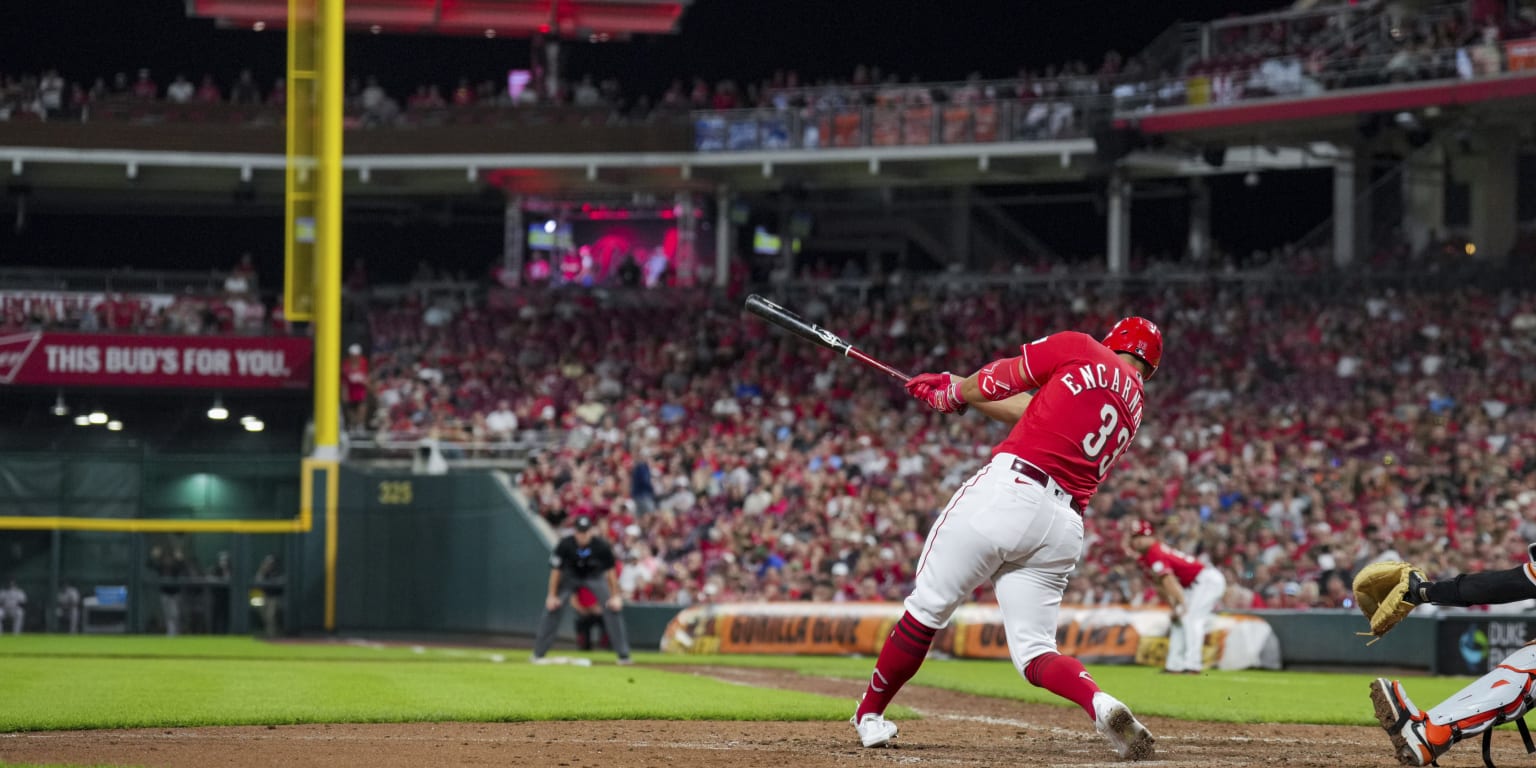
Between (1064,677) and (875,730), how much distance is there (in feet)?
3.10

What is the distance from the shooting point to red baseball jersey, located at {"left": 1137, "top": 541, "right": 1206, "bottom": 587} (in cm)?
1591

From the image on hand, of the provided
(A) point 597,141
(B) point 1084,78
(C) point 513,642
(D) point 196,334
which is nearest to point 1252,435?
(B) point 1084,78

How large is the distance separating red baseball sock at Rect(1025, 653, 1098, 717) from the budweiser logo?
24210 mm

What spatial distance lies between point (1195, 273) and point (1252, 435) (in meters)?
5.83

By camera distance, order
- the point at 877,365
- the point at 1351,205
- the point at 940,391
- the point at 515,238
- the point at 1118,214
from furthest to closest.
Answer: the point at 515,238
the point at 1118,214
the point at 1351,205
the point at 877,365
the point at 940,391

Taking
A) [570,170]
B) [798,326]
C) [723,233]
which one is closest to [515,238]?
[570,170]

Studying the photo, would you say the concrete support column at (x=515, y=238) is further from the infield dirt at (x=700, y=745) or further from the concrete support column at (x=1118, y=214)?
the infield dirt at (x=700, y=745)

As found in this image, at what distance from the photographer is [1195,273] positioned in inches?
1155

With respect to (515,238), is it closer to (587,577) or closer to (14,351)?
(14,351)

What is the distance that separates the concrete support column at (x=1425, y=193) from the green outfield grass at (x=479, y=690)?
14.6 meters

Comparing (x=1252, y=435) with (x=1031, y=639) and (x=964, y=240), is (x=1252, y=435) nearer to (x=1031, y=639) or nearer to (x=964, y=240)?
(x=964, y=240)

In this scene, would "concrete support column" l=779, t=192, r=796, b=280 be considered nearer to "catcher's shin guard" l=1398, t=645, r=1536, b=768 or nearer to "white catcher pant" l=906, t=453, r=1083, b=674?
"white catcher pant" l=906, t=453, r=1083, b=674

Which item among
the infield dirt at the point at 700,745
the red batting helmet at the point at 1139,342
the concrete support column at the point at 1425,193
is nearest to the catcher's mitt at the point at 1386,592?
the infield dirt at the point at 700,745

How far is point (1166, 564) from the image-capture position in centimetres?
1595
